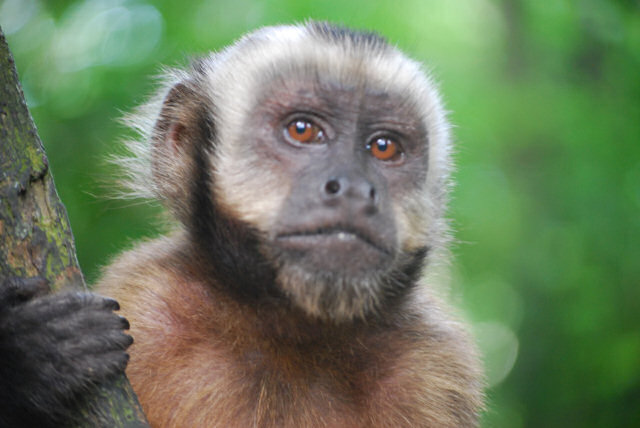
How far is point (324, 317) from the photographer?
14.1ft

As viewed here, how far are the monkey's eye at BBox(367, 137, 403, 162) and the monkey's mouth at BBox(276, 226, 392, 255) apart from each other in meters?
0.81

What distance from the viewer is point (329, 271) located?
13.5ft

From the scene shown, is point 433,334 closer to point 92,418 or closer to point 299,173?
point 299,173

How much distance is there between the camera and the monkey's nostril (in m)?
4.08

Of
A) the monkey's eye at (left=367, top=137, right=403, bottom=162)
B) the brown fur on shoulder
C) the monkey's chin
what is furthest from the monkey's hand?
the monkey's eye at (left=367, top=137, right=403, bottom=162)

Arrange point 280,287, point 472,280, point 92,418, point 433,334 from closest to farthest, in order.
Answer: point 92,418
point 280,287
point 433,334
point 472,280

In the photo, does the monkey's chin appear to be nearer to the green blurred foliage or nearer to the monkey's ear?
the monkey's ear

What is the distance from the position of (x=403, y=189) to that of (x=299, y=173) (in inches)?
32.3

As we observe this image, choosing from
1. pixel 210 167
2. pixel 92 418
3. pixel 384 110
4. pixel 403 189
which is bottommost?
pixel 92 418

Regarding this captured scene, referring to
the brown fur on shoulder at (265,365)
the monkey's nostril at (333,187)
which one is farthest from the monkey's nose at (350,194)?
the brown fur on shoulder at (265,365)

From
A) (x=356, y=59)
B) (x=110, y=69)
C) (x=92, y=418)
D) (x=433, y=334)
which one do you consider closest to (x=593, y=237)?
(x=433, y=334)

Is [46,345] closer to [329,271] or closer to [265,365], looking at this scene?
[265,365]

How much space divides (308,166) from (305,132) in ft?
1.00

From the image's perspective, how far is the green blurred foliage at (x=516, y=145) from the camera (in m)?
7.06
